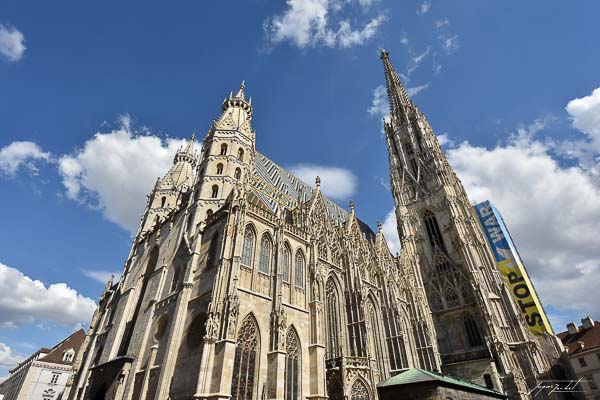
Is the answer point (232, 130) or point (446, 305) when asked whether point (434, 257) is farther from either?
point (232, 130)

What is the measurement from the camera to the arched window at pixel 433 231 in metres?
38.8

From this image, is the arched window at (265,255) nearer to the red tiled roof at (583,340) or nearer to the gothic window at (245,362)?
the gothic window at (245,362)

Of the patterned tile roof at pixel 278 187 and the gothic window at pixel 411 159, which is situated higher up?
the gothic window at pixel 411 159

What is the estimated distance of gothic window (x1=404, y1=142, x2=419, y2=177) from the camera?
1833 inches

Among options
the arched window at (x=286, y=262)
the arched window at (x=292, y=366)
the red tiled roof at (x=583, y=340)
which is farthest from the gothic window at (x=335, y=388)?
the red tiled roof at (x=583, y=340)

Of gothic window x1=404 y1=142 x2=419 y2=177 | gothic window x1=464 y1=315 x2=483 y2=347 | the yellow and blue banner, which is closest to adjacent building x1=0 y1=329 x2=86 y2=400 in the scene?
gothic window x1=464 y1=315 x2=483 y2=347

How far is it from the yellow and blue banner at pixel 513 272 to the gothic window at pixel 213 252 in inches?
1255

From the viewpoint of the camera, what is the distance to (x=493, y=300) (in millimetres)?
31281

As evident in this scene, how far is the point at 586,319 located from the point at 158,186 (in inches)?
2081

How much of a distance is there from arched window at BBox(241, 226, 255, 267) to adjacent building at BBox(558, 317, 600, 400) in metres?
35.7

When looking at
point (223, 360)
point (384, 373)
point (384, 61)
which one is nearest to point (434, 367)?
point (384, 373)

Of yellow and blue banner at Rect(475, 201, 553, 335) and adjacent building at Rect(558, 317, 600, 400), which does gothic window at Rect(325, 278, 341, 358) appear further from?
adjacent building at Rect(558, 317, 600, 400)

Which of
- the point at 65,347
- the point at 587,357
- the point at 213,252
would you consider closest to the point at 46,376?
the point at 65,347

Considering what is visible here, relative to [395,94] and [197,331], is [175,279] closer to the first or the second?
[197,331]
